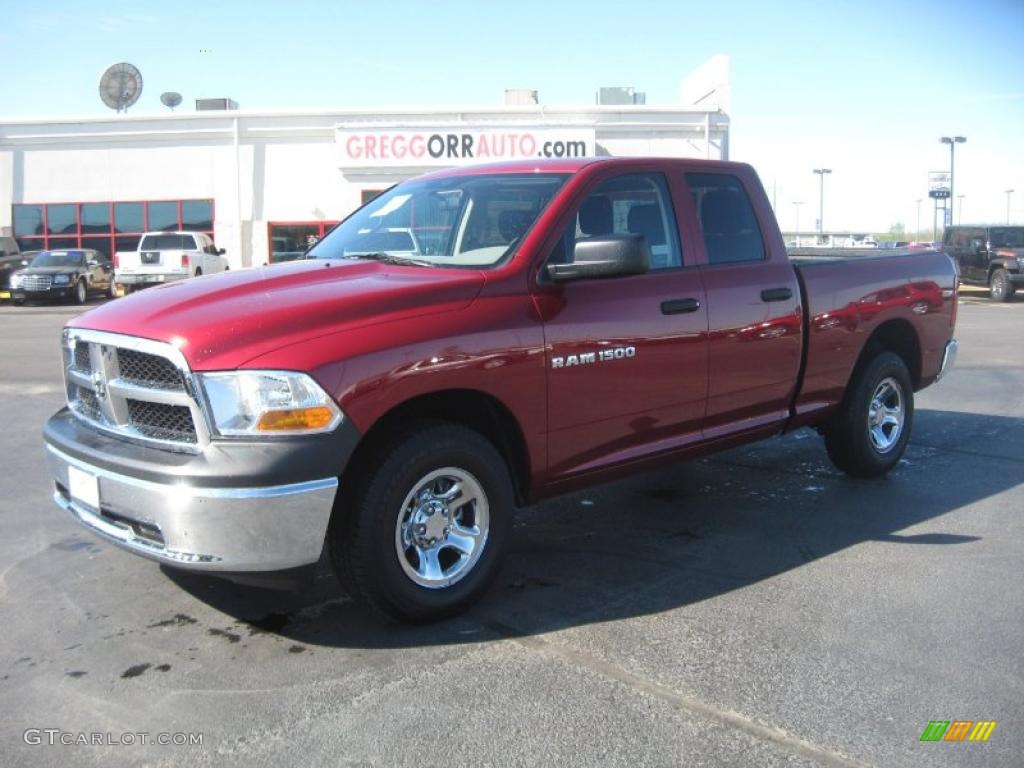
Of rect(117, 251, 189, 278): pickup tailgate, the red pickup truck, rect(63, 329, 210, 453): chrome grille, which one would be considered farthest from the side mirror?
rect(117, 251, 189, 278): pickup tailgate

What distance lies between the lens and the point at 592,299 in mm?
4418

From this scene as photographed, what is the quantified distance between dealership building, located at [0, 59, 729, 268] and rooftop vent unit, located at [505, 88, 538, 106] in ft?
0.15

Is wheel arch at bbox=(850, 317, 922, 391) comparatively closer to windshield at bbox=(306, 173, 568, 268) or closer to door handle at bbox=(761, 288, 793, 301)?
door handle at bbox=(761, 288, 793, 301)

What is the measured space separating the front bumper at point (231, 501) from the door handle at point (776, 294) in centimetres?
277

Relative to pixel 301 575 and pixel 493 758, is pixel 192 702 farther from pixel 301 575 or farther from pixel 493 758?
pixel 493 758

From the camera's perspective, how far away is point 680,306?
4.82 m

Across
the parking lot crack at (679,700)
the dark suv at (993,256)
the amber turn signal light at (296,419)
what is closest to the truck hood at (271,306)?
the amber turn signal light at (296,419)

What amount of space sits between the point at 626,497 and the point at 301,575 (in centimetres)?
297

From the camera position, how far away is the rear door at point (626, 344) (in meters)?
4.34

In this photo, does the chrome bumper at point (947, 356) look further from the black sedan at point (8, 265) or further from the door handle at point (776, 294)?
the black sedan at point (8, 265)

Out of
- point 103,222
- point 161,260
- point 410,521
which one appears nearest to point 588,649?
point 410,521

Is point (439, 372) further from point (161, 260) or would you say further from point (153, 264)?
point (153, 264)

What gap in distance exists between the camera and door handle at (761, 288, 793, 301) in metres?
5.34

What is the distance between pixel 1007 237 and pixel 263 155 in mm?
22343
